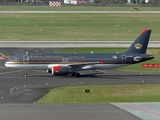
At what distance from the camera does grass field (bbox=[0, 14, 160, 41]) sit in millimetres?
97375

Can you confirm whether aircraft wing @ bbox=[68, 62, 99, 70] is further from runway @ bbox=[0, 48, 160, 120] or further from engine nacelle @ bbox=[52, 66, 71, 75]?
runway @ bbox=[0, 48, 160, 120]

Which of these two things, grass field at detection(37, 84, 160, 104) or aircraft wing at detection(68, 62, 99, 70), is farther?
aircraft wing at detection(68, 62, 99, 70)

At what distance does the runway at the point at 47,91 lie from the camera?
29.4m

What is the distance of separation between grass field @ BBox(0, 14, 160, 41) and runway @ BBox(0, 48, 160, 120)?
2217 centimetres

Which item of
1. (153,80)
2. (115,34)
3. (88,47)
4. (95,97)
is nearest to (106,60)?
(153,80)

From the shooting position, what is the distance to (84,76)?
56500 mm

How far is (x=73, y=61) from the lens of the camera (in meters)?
55.4

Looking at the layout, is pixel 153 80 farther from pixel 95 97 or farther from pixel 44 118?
pixel 44 118

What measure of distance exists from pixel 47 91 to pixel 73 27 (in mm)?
73468

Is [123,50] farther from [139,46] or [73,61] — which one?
[73,61]

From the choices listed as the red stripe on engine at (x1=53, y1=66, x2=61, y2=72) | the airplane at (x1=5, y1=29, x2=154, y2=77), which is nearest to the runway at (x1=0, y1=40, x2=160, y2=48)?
the airplane at (x1=5, y1=29, x2=154, y2=77)

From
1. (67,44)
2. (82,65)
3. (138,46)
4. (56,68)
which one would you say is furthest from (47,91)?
(67,44)

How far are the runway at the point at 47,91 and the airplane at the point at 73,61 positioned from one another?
4.12ft

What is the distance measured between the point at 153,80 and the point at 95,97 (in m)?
15.1
